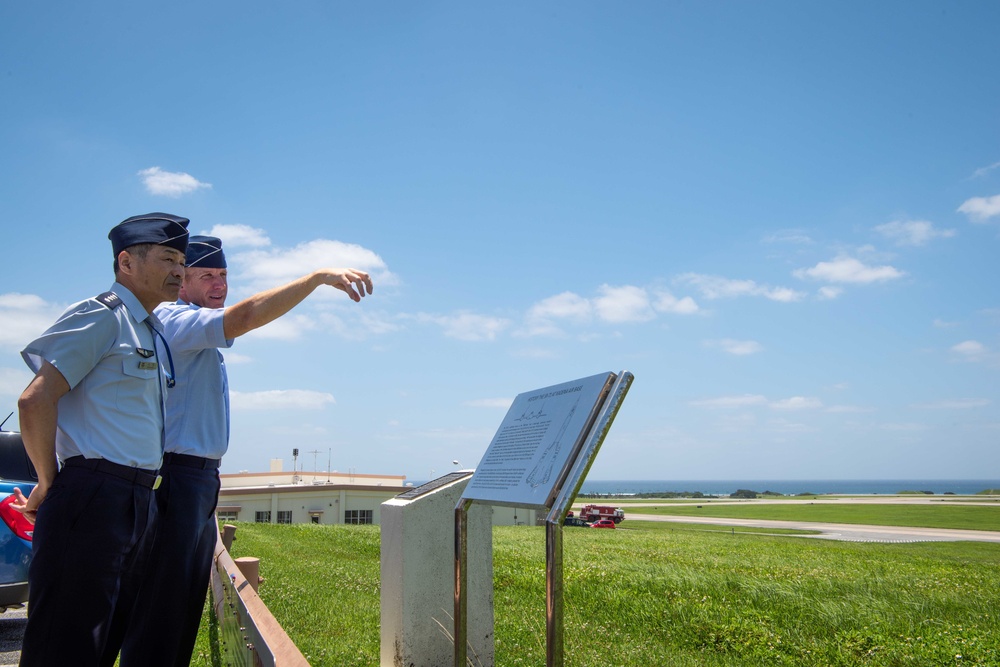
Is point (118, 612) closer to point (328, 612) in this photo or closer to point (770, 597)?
point (328, 612)

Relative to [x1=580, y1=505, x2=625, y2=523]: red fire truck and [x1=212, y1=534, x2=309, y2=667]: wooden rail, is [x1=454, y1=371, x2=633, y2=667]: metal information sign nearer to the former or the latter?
[x1=212, y1=534, x2=309, y2=667]: wooden rail

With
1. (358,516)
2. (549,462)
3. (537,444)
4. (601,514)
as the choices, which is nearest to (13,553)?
(537,444)

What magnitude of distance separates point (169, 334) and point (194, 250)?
60 centimetres

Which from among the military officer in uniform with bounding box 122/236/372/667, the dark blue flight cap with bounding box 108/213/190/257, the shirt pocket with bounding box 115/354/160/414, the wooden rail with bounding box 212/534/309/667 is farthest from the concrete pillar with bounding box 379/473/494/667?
the dark blue flight cap with bounding box 108/213/190/257

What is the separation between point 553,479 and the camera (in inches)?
118

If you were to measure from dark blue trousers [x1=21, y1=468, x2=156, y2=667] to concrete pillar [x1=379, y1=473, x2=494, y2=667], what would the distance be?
2.29m

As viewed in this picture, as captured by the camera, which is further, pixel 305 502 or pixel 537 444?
pixel 305 502

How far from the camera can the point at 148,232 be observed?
2828 mm

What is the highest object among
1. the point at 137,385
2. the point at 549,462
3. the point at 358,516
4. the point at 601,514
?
the point at 137,385

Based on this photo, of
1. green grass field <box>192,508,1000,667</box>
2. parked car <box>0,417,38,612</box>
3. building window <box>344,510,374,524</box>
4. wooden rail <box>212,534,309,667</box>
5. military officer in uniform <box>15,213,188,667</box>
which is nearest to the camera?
wooden rail <box>212,534,309,667</box>

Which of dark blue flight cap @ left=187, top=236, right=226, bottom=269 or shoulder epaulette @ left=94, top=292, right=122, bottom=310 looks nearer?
shoulder epaulette @ left=94, top=292, right=122, bottom=310

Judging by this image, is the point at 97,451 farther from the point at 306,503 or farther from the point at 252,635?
the point at 306,503

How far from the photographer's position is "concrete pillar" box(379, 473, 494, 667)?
4598 millimetres

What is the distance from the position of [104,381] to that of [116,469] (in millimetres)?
324
